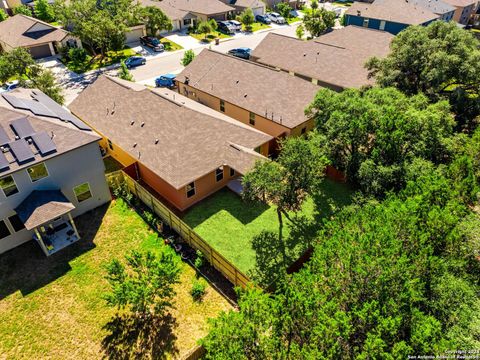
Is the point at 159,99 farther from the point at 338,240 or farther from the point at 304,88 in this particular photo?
the point at 338,240

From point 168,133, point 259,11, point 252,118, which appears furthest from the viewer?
point 259,11

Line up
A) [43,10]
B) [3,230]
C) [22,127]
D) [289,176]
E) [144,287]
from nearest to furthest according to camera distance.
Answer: [144,287] → [289,176] → [3,230] → [22,127] → [43,10]

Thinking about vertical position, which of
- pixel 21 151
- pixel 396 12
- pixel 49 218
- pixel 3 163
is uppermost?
pixel 21 151

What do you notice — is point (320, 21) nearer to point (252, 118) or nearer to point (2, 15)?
point (252, 118)

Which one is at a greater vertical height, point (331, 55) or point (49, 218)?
point (331, 55)

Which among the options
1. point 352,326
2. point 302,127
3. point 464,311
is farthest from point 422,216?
point 302,127

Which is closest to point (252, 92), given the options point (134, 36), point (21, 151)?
point (21, 151)

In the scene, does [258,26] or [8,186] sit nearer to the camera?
[8,186]
